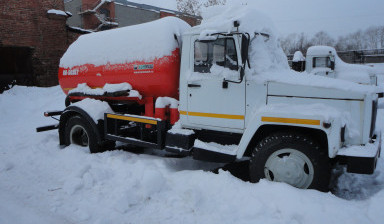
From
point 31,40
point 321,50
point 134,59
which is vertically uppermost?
point 31,40

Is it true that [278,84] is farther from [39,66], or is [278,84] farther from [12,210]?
[39,66]

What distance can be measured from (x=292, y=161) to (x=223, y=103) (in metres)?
1.32

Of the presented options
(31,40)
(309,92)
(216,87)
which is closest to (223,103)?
(216,87)

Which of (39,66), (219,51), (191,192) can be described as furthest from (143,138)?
(39,66)

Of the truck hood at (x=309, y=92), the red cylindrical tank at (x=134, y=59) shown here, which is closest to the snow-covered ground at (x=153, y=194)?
the truck hood at (x=309, y=92)

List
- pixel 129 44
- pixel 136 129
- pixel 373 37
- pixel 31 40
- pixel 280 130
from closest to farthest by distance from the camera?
1. pixel 280 130
2. pixel 129 44
3. pixel 136 129
4. pixel 31 40
5. pixel 373 37

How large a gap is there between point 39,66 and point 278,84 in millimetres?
12402

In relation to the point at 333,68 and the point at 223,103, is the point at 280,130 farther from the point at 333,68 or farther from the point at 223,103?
the point at 333,68

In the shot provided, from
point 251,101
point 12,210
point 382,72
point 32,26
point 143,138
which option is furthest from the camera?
point 382,72

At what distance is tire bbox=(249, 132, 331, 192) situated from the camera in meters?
3.78

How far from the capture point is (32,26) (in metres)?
12.6

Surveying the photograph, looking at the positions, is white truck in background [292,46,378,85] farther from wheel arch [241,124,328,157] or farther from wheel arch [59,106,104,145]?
wheel arch [59,106,104,145]

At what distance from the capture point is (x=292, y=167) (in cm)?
392

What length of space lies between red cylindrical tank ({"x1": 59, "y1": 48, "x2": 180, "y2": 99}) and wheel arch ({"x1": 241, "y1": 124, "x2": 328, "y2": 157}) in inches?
66.2
